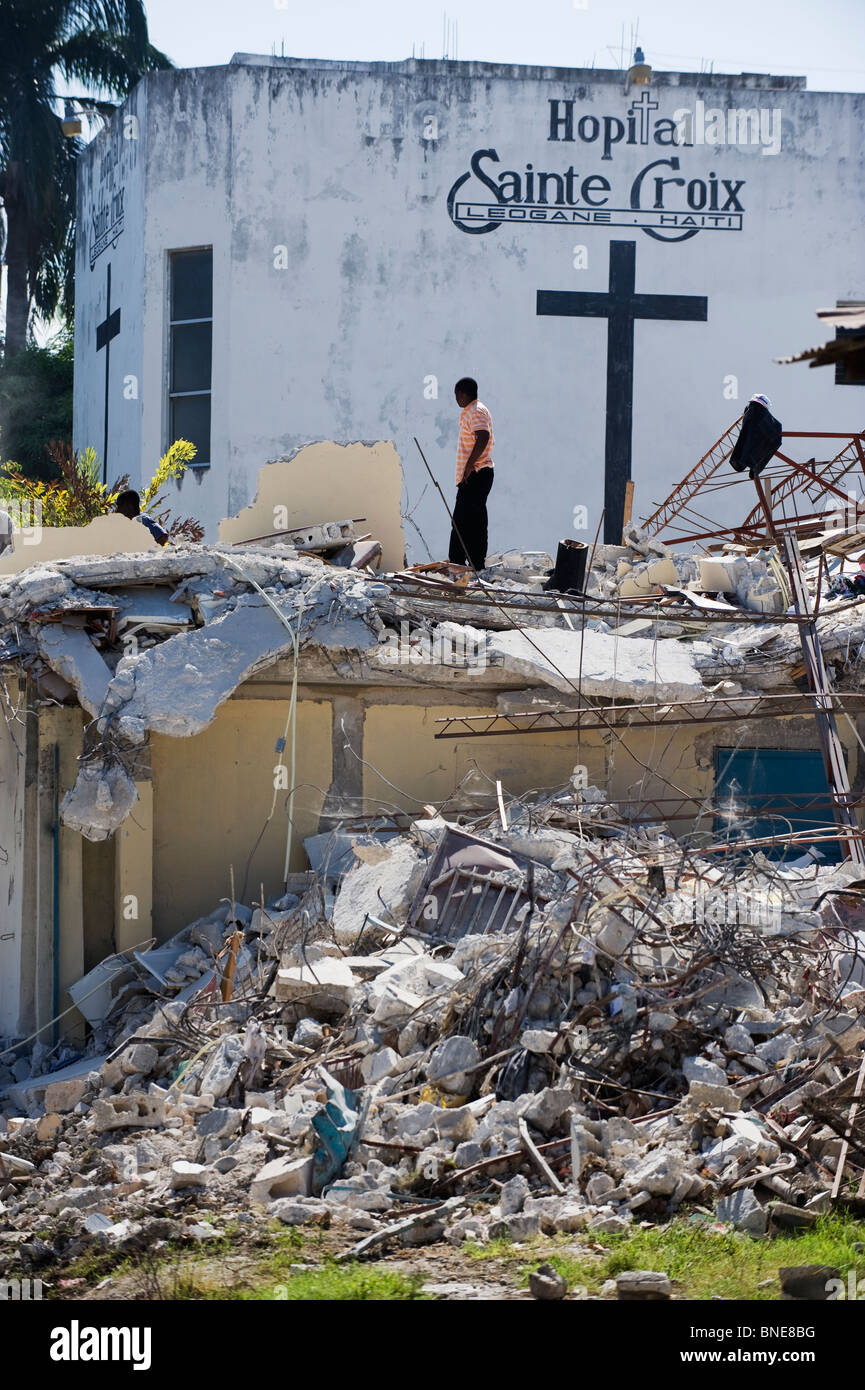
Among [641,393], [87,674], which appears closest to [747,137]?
[641,393]

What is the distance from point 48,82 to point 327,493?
48.1 ft

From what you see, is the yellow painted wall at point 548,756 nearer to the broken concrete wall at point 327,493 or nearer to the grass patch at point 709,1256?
the broken concrete wall at point 327,493

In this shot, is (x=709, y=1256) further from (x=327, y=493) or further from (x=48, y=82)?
(x=48, y=82)

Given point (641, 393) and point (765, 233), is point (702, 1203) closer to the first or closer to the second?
point (641, 393)

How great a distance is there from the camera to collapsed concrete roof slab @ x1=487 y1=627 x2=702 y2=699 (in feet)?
30.9

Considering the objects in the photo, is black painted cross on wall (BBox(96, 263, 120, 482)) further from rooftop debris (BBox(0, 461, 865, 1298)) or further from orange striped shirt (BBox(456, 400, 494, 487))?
rooftop debris (BBox(0, 461, 865, 1298))

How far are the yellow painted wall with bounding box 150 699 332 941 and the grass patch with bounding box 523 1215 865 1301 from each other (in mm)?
4822

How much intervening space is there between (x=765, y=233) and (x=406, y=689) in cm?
1025

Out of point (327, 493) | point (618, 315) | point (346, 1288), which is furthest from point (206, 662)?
point (618, 315)

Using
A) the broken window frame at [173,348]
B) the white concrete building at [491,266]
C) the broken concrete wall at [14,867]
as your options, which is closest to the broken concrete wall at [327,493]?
the broken concrete wall at [14,867]

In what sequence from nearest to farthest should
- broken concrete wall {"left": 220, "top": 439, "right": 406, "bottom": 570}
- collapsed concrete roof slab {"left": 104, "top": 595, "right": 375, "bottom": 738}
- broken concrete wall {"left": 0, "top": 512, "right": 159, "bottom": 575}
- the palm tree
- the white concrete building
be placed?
collapsed concrete roof slab {"left": 104, "top": 595, "right": 375, "bottom": 738} → broken concrete wall {"left": 0, "top": 512, "right": 159, "bottom": 575} → broken concrete wall {"left": 220, "top": 439, "right": 406, "bottom": 570} → the white concrete building → the palm tree

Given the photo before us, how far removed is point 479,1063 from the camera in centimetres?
625

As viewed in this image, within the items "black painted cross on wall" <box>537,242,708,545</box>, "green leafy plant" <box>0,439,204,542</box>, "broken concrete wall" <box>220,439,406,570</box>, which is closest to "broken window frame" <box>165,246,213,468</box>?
"green leafy plant" <box>0,439,204,542</box>

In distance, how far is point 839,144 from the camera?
17266 millimetres
